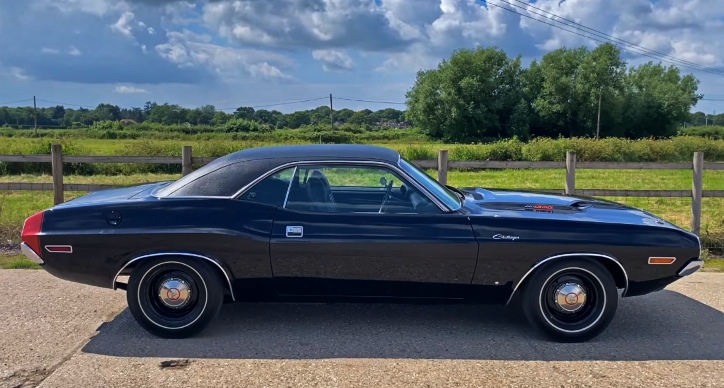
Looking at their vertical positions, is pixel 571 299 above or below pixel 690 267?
below

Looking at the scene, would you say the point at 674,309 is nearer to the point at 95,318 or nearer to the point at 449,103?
the point at 95,318

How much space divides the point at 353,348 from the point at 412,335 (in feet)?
1.71

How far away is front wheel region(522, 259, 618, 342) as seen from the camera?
4312 millimetres

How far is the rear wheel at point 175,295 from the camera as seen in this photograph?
14.3 ft

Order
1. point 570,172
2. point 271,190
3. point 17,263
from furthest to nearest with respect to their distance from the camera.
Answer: point 570,172 → point 17,263 → point 271,190

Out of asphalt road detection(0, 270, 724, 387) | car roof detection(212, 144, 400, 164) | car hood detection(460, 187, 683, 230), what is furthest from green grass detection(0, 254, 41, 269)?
car hood detection(460, 187, 683, 230)

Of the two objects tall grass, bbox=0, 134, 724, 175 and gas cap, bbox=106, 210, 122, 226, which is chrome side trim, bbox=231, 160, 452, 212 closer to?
gas cap, bbox=106, 210, 122, 226

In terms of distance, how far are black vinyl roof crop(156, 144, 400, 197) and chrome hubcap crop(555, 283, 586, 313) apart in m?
1.57

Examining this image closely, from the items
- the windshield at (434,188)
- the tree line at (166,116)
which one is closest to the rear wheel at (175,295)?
the windshield at (434,188)

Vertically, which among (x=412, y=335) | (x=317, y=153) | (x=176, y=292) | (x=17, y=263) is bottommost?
(x=412, y=335)

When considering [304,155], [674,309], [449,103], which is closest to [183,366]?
[304,155]

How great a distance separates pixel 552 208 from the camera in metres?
4.70

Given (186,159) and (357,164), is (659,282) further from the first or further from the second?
(186,159)

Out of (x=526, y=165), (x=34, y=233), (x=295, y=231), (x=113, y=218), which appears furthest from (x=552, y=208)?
(x=34, y=233)
